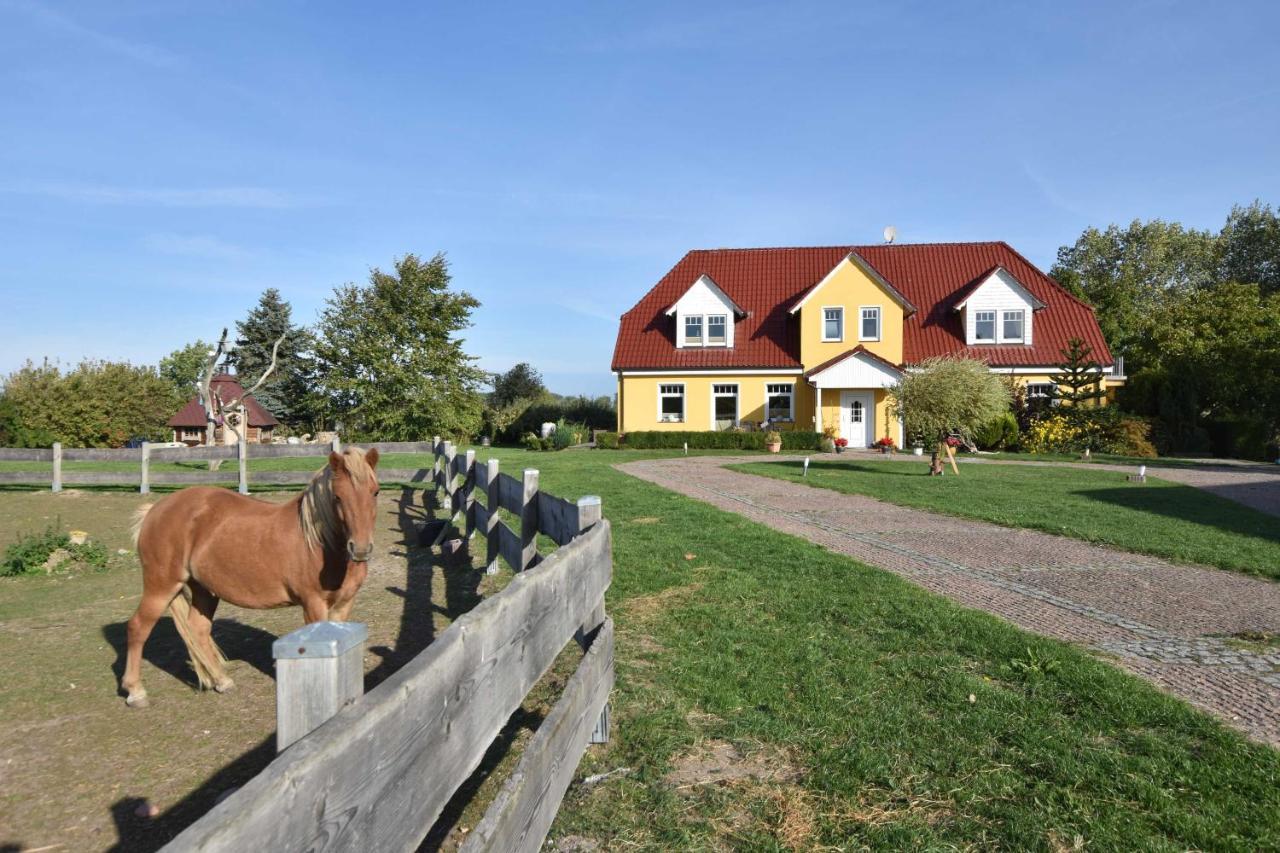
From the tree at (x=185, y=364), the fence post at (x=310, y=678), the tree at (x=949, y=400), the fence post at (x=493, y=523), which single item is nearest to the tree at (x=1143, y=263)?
the tree at (x=949, y=400)

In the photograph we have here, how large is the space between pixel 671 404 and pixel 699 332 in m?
3.58

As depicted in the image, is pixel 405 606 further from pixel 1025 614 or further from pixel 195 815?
pixel 1025 614

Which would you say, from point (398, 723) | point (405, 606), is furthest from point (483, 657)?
point (405, 606)

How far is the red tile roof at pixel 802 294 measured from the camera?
33844mm

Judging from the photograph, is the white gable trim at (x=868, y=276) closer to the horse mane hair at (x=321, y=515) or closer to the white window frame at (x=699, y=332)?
the white window frame at (x=699, y=332)

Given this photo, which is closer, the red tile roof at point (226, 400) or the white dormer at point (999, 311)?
the white dormer at point (999, 311)

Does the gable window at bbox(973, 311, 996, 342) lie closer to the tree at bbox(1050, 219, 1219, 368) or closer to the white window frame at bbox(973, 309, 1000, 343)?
the white window frame at bbox(973, 309, 1000, 343)

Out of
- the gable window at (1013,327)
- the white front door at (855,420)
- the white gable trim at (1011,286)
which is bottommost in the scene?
the white front door at (855,420)

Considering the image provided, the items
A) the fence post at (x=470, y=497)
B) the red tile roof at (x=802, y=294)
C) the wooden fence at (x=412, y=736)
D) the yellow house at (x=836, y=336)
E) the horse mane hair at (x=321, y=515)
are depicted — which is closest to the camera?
the wooden fence at (x=412, y=736)

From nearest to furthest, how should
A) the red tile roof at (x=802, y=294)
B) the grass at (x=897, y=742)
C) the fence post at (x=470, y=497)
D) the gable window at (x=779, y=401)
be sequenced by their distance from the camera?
the grass at (x=897, y=742)
the fence post at (x=470, y=497)
the red tile roof at (x=802, y=294)
the gable window at (x=779, y=401)

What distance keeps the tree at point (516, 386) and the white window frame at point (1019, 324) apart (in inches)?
955

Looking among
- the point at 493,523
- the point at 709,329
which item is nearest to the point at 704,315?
the point at 709,329

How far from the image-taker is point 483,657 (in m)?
2.36

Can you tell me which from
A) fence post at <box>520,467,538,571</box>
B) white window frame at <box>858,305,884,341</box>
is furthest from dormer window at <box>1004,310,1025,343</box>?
fence post at <box>520,467,538,571</box>
